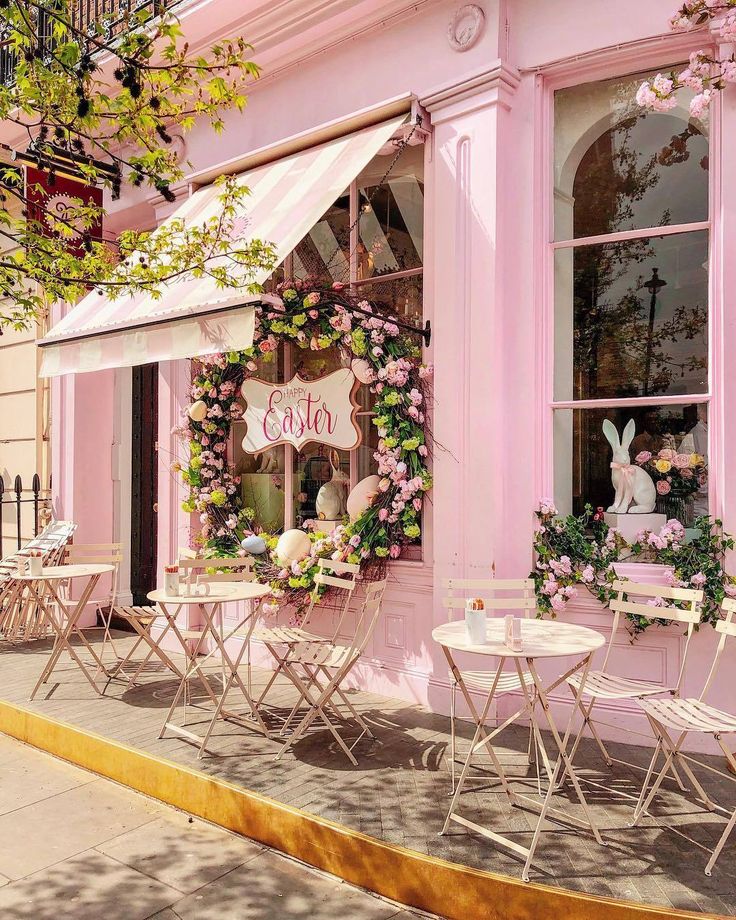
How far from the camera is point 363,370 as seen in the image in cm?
554

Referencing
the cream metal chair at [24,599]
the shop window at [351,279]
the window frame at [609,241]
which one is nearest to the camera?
the window frame at [609,241]

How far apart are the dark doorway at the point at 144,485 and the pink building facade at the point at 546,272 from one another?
12.2 feet

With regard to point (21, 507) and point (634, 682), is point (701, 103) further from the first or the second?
point (21, 507)

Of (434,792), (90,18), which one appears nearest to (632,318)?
(434,792)

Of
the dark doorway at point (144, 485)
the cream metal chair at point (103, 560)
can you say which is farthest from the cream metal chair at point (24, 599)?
the dark doorway at point (144, 485)

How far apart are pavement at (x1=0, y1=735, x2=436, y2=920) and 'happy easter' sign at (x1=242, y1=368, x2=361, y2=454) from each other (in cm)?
282

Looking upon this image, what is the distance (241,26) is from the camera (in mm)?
6336

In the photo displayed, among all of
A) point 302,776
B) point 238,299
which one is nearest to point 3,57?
point 238,299

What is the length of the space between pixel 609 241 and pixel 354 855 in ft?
12.7

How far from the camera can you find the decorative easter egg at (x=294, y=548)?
5.77 meters

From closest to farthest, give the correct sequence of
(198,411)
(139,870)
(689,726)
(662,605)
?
(689,726) < (139,870) < (662,605) < (198,411)

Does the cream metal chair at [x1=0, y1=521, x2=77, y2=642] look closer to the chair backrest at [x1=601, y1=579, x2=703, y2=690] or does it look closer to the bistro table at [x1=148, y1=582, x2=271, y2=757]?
the bistro table at [x1=148, y1=582, x2=271, y2=757]

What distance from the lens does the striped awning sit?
15.8 ft

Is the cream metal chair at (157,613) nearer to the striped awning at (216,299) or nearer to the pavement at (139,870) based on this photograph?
the pavement at (139,870)
